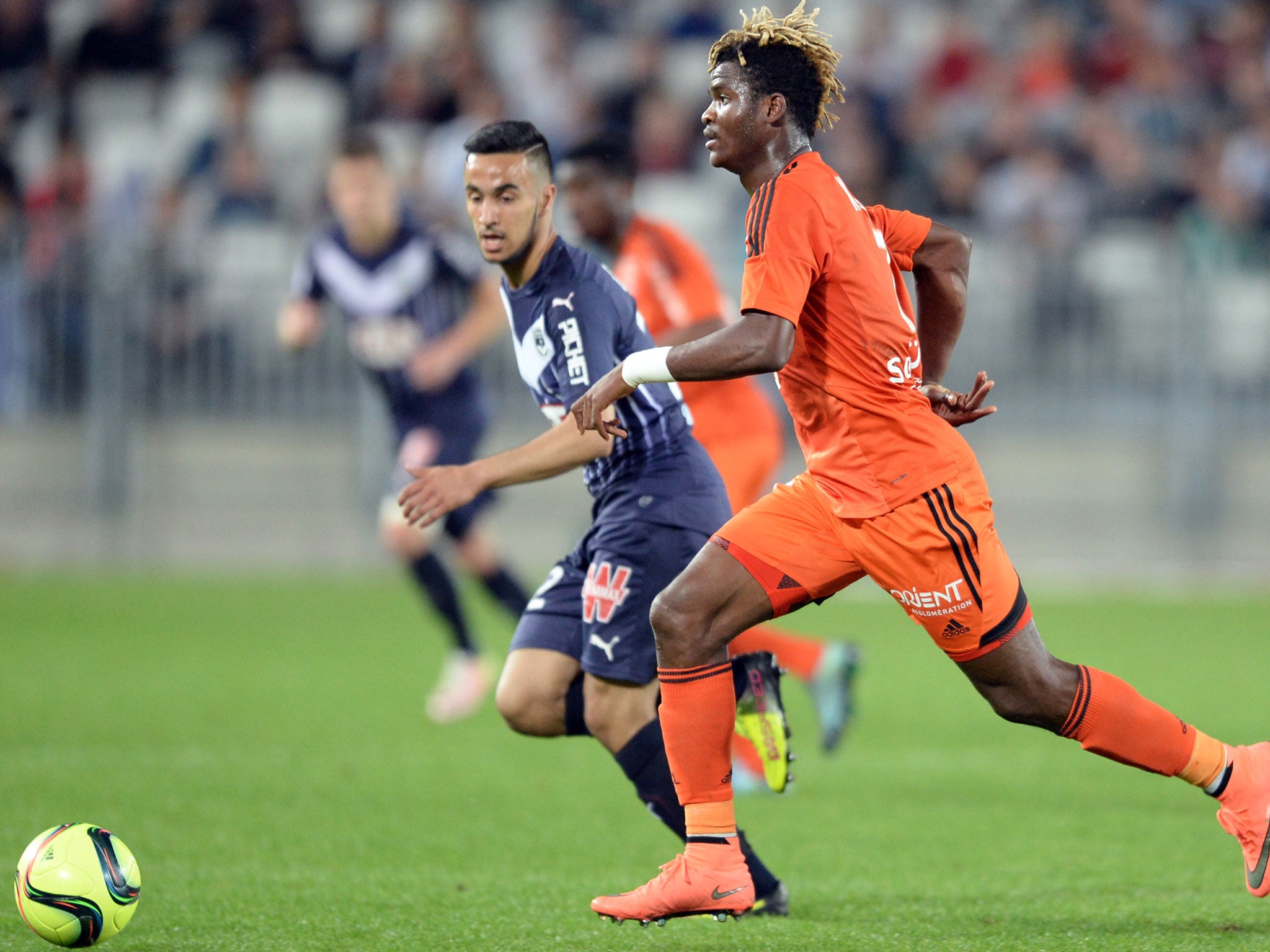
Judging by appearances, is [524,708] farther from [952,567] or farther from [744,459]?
[744,459]

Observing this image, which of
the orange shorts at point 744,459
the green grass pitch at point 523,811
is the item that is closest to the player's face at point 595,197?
the orange shorts at point 744,459

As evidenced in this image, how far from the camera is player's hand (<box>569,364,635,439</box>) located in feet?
13.0

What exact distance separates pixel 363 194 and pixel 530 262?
13.2 feet

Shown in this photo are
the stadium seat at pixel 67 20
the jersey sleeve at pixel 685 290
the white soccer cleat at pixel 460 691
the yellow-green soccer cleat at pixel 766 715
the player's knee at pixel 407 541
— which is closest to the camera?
the yellow-green soccer cleat at pixel 766 715

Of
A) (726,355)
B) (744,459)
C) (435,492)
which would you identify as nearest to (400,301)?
(744,459)

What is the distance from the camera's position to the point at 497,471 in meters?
4.31

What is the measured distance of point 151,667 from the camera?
30.0 ft

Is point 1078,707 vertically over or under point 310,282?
under

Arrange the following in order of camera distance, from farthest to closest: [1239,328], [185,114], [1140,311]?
[185,114] → [1140,311] → [1239,328]

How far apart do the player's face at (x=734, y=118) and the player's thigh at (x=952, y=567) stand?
3.29ft

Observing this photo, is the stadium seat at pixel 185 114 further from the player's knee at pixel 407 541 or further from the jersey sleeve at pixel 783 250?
the jersey sleeve at pixel 783 250

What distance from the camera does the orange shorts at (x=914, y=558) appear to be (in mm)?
4055

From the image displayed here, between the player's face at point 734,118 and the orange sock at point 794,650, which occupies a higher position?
the player's face at point 734,118

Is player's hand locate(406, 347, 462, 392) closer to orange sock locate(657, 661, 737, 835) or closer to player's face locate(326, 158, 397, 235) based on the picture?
player's face locate(326, 158, 397, 235)
